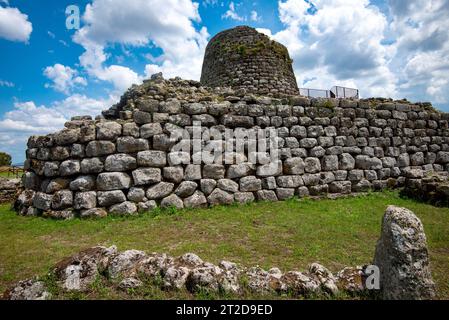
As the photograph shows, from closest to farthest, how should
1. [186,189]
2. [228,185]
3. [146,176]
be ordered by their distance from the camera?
[146,176]
[186,189]
[228,185]

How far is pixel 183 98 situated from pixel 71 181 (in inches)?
167

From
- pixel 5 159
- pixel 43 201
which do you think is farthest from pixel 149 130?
pixel 5 159

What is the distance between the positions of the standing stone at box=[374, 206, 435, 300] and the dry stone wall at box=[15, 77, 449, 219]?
235 inches

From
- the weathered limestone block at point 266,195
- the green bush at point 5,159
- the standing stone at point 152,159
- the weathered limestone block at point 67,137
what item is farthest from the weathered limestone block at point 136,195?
the green bush at point 5,159

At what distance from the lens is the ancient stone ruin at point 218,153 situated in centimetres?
824

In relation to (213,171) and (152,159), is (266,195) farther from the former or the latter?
(152,159)

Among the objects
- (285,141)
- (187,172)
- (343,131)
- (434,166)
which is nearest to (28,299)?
(187,172)

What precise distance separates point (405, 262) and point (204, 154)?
21.4 feet

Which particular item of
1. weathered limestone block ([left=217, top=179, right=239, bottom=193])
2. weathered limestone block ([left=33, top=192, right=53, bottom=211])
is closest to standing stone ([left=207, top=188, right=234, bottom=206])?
weathered limestone block ([left=217, top=179, right=239, bottom=193])

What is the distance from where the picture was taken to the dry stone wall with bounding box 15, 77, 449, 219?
822cm

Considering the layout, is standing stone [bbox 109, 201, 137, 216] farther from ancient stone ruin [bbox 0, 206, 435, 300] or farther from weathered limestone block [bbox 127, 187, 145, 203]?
ancient stone ruin [bbox 0, 206, 435, 300]

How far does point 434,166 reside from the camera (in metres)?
13.0

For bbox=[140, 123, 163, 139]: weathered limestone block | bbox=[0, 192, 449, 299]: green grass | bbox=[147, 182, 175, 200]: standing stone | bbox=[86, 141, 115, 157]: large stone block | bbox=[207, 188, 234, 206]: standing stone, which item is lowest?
bbox=[0, 192, 449, 299]: green grass

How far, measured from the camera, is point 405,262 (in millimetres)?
3375
